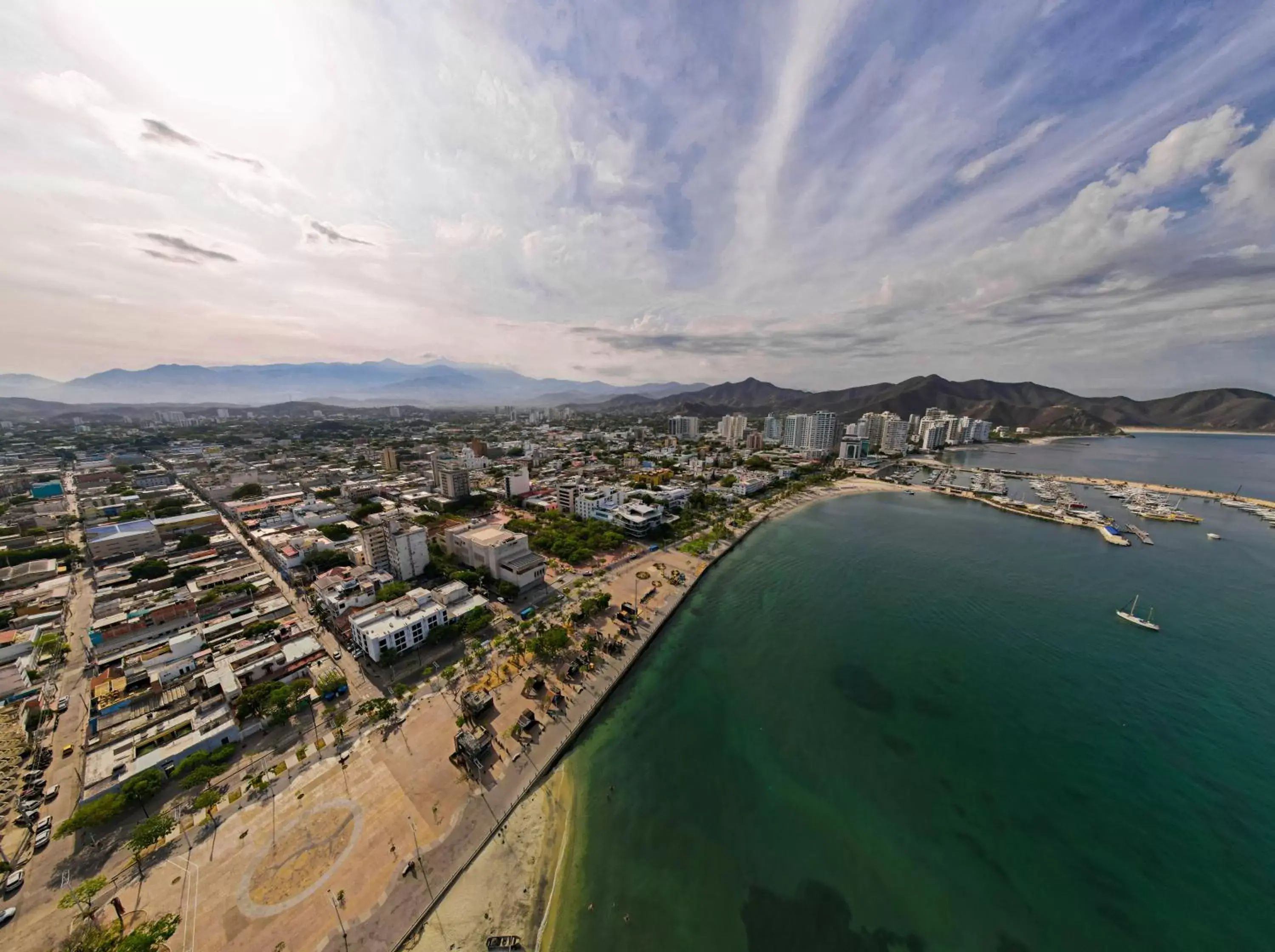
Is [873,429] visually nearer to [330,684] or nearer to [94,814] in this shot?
[330,684]

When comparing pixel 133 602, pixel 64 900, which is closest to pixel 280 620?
pixel 133 602

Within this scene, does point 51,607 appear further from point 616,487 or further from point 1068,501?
point 1068,501

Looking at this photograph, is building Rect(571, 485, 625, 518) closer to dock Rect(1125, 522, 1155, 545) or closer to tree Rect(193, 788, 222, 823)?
tree Rect(193, 788, 222, 823)

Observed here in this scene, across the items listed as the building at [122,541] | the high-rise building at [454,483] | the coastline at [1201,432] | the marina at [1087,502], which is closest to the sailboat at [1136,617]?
the marina at [1087,502]

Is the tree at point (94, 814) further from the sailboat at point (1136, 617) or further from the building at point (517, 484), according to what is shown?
the sailboat at point (1136, 617)

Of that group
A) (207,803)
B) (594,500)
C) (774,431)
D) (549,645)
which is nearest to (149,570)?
(207,803)
